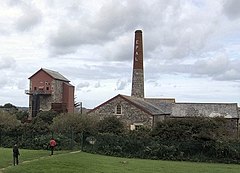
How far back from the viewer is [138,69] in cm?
6316

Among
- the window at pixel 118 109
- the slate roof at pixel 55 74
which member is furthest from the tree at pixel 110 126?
the slate roof at pixel 55 74

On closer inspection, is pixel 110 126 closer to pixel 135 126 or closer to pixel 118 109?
pixel 135 126

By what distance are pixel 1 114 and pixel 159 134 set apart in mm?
22195

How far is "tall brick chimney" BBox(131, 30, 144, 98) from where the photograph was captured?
204 feet

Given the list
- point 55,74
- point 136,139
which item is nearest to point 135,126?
point 136,139

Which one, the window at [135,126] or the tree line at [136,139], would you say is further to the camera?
the window at [135,126]

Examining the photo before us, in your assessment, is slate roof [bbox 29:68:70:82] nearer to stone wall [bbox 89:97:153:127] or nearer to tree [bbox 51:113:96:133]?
stone wall [bbox 89:97:153:127]

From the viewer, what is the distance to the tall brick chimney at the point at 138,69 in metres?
62.3

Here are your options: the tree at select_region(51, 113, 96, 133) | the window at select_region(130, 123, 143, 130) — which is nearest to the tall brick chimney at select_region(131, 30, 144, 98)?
the window at select_region(130, 123, 143, 130)

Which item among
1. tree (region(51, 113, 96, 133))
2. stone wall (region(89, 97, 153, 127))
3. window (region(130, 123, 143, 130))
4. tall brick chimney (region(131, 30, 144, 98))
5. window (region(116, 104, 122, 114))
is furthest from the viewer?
tall brick chimney (region(131, 30, 144, 98))

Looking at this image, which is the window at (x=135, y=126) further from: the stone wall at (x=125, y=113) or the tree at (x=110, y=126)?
the tree at (x=110, y=126)

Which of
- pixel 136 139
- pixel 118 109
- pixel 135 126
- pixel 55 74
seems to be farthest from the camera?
pixel 55 74

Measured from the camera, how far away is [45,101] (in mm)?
78250

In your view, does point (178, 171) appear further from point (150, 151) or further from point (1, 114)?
point (1, 114)
